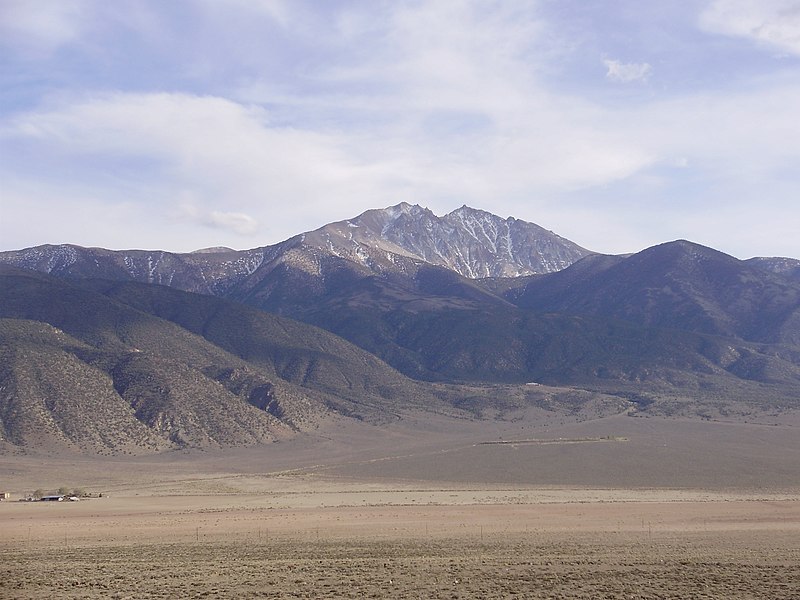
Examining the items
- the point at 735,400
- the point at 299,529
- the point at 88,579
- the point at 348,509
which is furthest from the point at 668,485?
the point at 735,400

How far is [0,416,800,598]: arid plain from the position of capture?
39.5 m

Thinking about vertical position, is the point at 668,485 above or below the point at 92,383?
below

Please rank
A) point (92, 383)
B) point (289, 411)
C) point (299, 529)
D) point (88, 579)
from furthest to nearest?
point (289, 411) → point (92, 383) → point (299, 529) → point (88, 579)

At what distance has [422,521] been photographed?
62.3m

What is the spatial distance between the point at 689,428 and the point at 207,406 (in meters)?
72.1

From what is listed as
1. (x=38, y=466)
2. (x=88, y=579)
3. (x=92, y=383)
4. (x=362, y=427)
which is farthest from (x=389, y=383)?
(x=88, y=579)

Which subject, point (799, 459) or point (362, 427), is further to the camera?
point (362, 427)

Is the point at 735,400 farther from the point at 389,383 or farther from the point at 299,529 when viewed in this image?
the point at 299,529

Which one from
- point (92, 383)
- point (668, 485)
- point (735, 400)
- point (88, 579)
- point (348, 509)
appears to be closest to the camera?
point (88, 579)

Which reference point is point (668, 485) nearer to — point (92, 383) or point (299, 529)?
point (299, 529)

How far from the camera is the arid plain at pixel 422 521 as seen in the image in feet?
129

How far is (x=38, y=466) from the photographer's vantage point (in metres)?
106

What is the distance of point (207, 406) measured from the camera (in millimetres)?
139250

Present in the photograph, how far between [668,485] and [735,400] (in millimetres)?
99522
